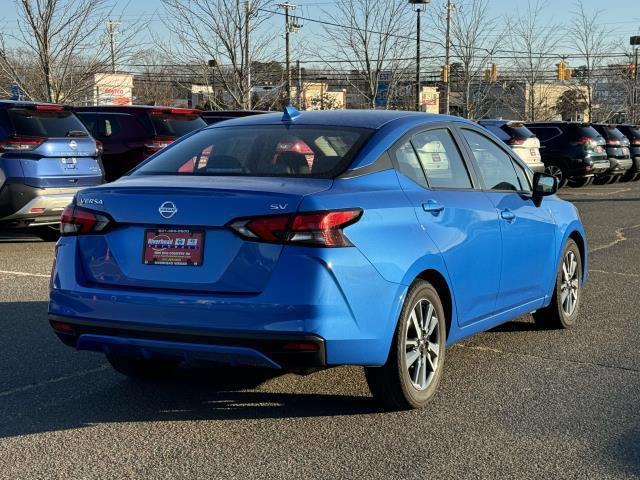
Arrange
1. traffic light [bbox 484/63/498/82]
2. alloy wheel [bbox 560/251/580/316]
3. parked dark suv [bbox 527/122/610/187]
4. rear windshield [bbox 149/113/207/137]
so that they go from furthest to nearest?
1. traffic light [bbox 484/63/498/82]
2. parked dark suv [bbox 527/122/610/187]
3. rear windshield [bbox 149/113/207/137]
4. alloy wheel [bbox 560/251/580/316]

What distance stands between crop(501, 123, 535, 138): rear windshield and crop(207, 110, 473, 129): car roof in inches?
649

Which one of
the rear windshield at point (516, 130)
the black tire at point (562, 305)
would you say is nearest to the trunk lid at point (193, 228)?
the black tire at point (562, 305)

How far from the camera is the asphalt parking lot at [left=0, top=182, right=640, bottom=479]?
4129 mm

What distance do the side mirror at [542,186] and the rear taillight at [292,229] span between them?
8.38ft

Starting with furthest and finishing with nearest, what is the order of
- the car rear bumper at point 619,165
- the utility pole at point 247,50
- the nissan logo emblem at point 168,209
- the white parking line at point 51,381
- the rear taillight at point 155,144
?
the car rear bumper at point 619,165
the utility pole at point 247,50
the rear taillight at point 155,144
the white parking line at point 51,381
the nissan logo emblem at point 168,209

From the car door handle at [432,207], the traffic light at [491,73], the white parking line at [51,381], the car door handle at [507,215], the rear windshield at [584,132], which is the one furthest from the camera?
the traffic light at [491,73]

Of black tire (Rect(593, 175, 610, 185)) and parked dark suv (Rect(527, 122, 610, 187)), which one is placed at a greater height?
parked dark suv (Rect(527, 122, 610, 187))

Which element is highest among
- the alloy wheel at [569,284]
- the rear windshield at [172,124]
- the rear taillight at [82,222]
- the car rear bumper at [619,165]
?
the rear windshield at [172,124]

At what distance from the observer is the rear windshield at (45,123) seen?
11047 millimetres

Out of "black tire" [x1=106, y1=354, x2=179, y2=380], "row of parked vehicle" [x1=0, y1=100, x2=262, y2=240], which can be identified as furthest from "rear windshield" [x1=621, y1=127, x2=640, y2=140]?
"black tire" [x1=106, y1=354, x2=179, y2=380]

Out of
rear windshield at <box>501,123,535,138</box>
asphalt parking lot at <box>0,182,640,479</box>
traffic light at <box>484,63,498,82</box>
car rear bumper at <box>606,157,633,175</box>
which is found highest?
traffic light at <box>484,63,498,82</box>

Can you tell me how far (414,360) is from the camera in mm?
4914

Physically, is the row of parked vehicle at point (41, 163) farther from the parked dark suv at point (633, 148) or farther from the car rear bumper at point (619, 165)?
the parked dark suv at point (633, 148)

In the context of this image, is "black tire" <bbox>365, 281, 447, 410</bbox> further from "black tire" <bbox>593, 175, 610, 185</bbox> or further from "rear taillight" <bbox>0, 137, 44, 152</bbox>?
"black tire" <bbox>593, 175, 610, 185</bbox>
